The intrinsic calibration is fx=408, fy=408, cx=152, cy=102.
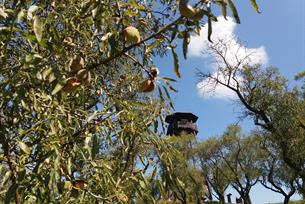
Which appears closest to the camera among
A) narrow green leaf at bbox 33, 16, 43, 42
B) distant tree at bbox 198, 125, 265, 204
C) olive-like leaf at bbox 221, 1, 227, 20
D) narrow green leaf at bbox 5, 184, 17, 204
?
narrow green leaf at bbox 33, 16, 43, 42

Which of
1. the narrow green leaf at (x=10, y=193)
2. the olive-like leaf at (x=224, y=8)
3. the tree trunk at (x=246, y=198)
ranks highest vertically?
the tree trunk at (x=246, y=198)

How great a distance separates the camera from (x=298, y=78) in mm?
20828

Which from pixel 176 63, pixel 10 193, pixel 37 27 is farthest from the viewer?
pixel 10 193

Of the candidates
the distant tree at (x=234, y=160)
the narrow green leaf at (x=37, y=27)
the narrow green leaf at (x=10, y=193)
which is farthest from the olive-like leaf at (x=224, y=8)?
the distant tree at (x=234, y=160)

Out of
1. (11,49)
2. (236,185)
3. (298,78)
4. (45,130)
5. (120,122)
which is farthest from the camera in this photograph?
(236,185)

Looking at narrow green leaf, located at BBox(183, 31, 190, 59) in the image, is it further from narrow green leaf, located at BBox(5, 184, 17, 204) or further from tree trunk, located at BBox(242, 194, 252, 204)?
tree trunk, located at BBox(242, 194, 252, 204)

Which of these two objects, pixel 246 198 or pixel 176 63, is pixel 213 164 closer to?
pixel 246 198

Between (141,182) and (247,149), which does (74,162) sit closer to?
(141,182)

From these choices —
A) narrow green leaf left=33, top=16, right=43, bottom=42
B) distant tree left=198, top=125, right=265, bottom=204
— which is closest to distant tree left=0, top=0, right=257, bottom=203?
narrow green leaf left=33, top=16, right=43, bottom=42

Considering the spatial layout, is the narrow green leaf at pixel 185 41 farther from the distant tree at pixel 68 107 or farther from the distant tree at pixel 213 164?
the distant tree at pixel 213 164

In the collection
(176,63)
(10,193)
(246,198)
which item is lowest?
(10,193)

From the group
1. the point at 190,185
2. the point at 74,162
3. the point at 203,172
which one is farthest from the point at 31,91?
the point at 203,172

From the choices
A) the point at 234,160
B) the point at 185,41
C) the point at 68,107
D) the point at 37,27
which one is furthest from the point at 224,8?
the point at 234,160

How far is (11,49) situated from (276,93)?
818 inches
